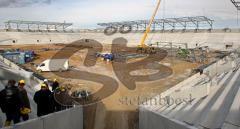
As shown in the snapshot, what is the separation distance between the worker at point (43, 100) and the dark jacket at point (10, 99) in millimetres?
937

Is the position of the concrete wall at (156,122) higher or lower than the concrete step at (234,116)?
lower

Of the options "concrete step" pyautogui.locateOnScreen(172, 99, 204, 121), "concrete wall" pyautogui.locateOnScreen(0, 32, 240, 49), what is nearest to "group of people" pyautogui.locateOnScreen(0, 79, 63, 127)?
"concrete step" pyautogui.locateOnScreen(172, 99, 204, 121)

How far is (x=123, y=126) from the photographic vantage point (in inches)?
525

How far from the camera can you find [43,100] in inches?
380

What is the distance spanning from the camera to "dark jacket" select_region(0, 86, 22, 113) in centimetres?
838

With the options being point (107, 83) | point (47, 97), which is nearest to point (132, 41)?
point (107, 83)

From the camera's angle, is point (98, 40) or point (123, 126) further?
point (98, 40)

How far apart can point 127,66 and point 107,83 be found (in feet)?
33.0

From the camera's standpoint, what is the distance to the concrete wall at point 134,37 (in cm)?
5459

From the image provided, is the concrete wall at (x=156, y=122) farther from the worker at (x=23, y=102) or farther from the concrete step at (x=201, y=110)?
the worker at (x=23, y=102)

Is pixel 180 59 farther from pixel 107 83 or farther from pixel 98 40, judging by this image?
pixel 98 40

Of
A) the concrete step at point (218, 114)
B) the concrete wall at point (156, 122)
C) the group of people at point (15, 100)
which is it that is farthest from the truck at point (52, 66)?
the concrete step at point (218, 114)

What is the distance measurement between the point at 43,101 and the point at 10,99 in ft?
4.81

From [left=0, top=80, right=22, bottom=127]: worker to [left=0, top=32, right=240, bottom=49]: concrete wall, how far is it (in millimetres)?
47735
